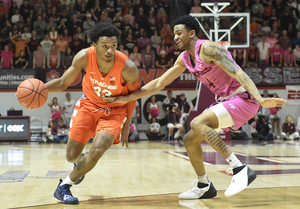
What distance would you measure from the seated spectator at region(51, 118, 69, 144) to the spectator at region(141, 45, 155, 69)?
4.35 m

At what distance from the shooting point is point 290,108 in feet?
51.2

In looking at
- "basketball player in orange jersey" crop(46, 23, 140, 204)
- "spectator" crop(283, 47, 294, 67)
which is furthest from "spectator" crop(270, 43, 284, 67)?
"basketball player in orange jersey" crop(46, 23, 140, 204)

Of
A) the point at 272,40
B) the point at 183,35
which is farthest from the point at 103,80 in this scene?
the point at 272,40

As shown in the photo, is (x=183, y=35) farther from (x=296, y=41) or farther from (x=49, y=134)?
(x=296, y=41)

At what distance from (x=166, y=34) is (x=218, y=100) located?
41.5 ft

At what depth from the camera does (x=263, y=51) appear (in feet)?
50.4

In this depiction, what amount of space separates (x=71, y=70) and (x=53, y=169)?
2.59 metres

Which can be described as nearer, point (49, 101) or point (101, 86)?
point (101, 86)

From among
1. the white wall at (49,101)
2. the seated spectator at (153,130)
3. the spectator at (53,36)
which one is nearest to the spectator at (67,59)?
the spectator at (53,36)

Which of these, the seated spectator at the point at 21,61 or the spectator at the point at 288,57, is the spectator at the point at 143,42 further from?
the spectator at the point at 288,57

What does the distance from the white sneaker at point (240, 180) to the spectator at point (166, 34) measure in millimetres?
13019

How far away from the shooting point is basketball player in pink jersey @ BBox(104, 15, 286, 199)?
339 centimetres

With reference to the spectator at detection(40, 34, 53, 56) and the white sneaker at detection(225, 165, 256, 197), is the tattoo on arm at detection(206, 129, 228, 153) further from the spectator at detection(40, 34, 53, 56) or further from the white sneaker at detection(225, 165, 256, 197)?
the spectator at detection(40, 34, 53, 56)

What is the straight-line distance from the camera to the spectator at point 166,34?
15977mm
